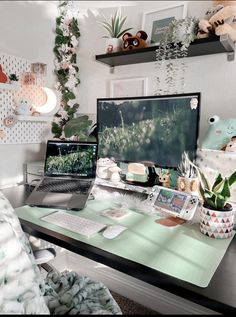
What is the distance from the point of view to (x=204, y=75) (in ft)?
4.65

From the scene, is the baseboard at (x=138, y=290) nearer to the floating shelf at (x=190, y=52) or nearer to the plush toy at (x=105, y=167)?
the plush toy at (x=105, y=167)

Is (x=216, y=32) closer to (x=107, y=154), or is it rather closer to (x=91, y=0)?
(x=107, y=154)

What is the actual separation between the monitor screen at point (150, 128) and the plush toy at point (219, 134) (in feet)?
0.38

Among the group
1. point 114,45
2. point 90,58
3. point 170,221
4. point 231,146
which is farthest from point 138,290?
point 90,58

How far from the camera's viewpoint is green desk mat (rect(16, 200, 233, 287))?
71cm

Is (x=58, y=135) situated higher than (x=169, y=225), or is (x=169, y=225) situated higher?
(x=58, y=135)

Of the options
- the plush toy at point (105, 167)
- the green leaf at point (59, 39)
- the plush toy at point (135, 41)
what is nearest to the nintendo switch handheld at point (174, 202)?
the plush toy at point (105, 167)

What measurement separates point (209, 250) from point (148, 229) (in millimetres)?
251

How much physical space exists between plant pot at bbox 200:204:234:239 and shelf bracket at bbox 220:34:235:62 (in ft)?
2.76

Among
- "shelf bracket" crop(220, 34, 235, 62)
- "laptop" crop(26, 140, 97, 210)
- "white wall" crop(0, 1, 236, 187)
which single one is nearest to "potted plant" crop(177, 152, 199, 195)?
"white wall" crop(0, 1, 236, 187)

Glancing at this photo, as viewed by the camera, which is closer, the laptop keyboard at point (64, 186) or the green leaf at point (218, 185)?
the green leaf at point (218, 185)

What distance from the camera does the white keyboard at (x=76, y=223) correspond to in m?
0.95

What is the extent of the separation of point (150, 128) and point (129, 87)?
0.51 m

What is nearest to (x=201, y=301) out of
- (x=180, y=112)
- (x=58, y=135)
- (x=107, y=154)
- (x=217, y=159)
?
(x=217, y=159)
